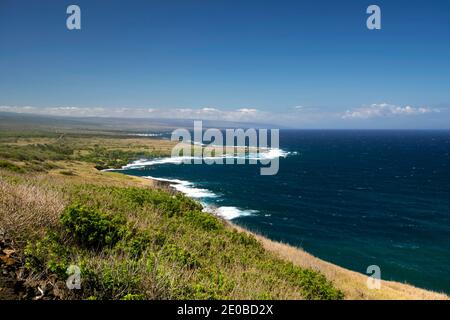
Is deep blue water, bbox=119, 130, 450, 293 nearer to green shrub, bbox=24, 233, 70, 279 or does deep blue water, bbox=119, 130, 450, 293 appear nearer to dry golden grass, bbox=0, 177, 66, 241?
dry golden grass, bbox=0, 177, 66, 241

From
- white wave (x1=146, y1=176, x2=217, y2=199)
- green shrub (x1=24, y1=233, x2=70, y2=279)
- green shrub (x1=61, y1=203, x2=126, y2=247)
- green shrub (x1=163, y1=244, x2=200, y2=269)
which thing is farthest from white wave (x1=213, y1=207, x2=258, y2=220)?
green shrub (x1=24, y1=233, x2=70, y2=279)

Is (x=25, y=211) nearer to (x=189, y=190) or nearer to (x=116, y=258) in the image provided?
(x=116, y=258)

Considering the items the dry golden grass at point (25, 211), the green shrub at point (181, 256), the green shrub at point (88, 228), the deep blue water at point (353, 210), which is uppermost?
the dry golden grass at point (25, 211)

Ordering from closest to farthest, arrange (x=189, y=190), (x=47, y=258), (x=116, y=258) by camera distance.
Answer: (x=47, y=258) → (x=116, y=258) → (x=189, y=190)

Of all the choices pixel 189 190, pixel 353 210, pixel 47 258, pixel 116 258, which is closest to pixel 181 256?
pixel 116 258

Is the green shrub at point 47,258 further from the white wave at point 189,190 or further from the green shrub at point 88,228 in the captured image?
the white wave at point 189,190

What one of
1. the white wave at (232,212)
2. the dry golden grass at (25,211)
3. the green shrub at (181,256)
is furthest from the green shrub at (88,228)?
the white wave at (232,212)
